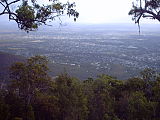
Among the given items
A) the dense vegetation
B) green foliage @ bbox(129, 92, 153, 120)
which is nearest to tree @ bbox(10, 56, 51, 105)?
the dense vegetation

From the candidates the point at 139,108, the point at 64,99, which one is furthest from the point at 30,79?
the point at 139,108

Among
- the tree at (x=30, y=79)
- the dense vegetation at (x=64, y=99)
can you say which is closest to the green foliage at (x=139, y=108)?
the dense vegetation at (x=64, y=99)

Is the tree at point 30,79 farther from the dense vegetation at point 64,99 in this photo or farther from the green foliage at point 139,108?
the green foliage at point 139,108

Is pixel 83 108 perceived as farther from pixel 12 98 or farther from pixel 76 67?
pixel 76 67

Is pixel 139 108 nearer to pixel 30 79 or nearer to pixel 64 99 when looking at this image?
pixel 64 99

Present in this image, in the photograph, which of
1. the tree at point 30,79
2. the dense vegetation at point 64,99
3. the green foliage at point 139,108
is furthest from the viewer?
the green foliage at point 139,108

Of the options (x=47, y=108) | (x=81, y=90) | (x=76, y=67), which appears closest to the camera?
(x=47, y=108)

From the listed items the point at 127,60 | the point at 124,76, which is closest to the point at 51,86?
the point at 124,76

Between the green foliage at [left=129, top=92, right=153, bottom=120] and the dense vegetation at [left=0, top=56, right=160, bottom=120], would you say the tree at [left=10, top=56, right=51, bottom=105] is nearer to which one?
the dense vegetation at [left=0, top=56, right=160, bottom=120]
